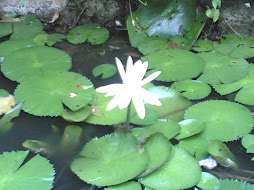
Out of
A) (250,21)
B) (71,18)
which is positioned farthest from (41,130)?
(250,21)

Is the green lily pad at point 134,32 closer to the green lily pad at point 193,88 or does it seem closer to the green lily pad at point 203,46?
the green lily pad at point 203,46

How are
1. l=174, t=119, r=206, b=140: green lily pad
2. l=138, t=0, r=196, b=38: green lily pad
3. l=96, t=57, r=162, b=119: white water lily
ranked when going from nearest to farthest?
l=96, t=57, r=162, b=119: white water lily
l=174, t=119, r=206, b=140: green lily pad
l=138, t=0, r=196, b=38: green lily pad

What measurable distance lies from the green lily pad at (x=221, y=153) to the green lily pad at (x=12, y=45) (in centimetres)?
134

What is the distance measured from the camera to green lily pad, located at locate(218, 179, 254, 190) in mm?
1423

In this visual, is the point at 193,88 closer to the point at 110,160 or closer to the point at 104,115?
the point at 104,115

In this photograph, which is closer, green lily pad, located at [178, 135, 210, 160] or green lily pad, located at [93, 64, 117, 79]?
green lily pad, located at [178, 135, 210, 160]

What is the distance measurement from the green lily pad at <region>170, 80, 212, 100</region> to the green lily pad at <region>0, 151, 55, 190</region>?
33.3 inches

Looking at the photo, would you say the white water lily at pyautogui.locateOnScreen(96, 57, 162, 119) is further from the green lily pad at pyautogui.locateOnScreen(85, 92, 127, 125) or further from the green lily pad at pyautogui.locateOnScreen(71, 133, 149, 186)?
the green lily pad at pyautogui.locateOnScreen(85, 92, 127, 125)

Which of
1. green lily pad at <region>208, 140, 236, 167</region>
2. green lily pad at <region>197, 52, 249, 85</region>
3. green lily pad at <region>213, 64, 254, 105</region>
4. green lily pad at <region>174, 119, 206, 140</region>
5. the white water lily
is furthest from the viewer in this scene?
green lily pad at <region>197, 52, 249, 85</region>

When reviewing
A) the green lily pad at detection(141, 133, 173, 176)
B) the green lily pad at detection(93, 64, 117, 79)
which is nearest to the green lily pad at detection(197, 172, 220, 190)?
the green lily pad at detection(141, 133, 173, 176)

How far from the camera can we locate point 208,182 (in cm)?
146

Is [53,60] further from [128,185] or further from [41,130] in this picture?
[128,185]

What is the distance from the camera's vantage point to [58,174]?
4.99 feet

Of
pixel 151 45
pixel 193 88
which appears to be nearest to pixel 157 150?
pixel 193 88
